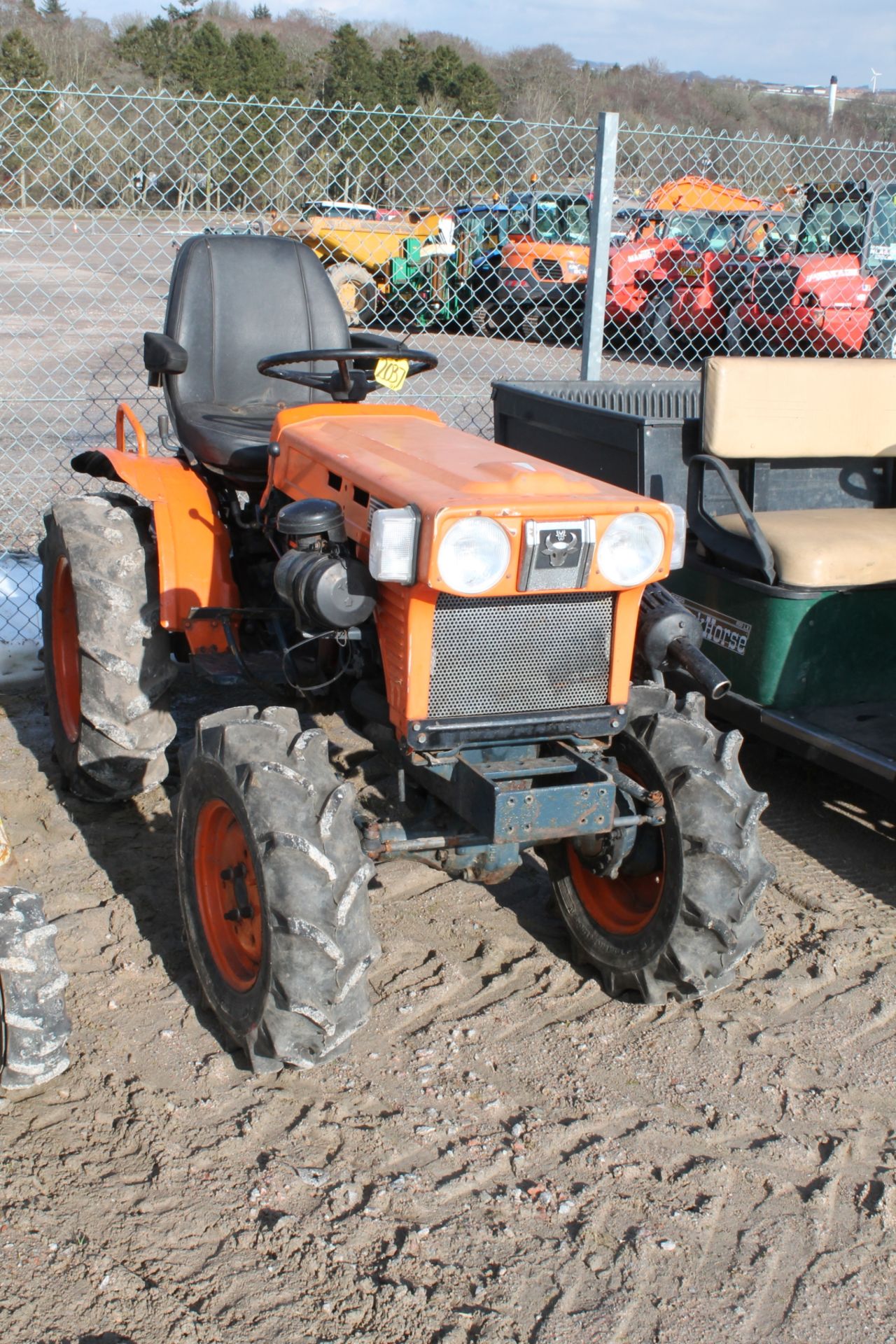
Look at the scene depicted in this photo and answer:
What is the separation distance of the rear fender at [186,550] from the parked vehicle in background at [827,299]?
7444 mm

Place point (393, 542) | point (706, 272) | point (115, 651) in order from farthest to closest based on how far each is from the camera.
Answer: point (706, 272) < point (115, 651) < point (393, 542)

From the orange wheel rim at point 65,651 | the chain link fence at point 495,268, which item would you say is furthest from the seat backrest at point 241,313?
the chain link fence at point 495,268

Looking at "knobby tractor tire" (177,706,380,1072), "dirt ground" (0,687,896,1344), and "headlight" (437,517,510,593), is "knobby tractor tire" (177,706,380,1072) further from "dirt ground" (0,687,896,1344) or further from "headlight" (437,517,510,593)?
"headlight" (437,517,510,593)

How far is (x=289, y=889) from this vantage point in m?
2.49

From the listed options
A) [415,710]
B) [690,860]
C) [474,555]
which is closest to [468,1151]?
[690,860]

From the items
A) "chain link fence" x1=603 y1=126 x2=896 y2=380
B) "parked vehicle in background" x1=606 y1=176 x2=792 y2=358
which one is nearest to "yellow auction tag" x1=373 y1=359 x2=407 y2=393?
"chain link fence" x1=603 y1=126 x2=896 y2=380

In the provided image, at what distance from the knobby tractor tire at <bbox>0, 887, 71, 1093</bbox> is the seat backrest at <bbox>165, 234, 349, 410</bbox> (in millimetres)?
1996

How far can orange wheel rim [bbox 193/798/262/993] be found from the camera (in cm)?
276

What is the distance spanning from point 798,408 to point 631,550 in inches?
85.5

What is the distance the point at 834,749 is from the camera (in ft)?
12.1

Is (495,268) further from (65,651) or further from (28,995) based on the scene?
(28,995)

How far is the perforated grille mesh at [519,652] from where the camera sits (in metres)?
2.68

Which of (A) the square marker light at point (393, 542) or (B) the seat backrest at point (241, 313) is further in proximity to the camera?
(B) the seat backrest at point (241, 313)

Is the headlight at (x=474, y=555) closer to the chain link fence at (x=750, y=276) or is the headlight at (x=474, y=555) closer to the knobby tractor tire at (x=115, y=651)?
the knobby tractor tire at (x=115, y=651)
